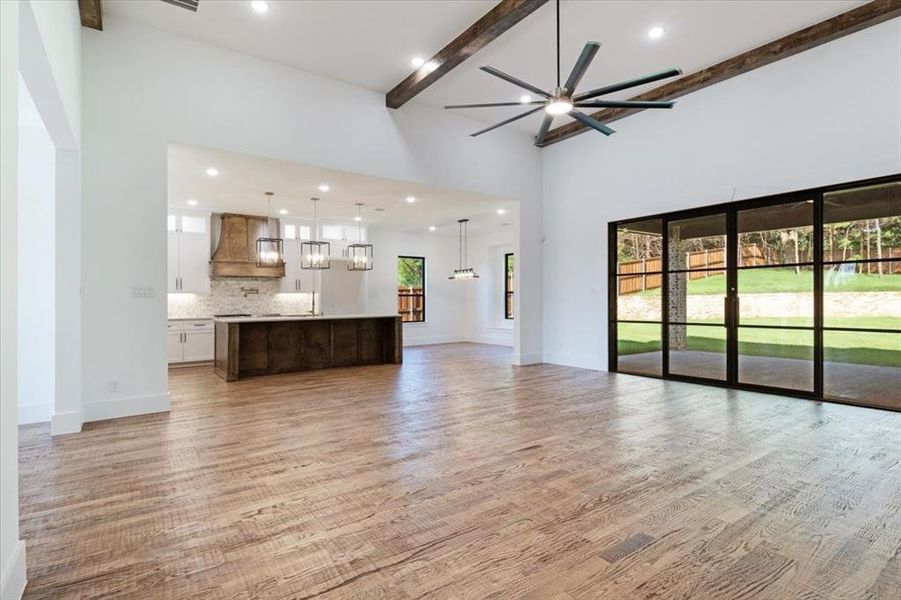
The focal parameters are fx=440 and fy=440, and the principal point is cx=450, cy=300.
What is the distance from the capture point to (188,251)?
8.58 meters

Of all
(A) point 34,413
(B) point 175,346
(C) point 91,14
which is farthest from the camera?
(B) point 175,346

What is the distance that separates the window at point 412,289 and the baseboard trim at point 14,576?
32.7ft

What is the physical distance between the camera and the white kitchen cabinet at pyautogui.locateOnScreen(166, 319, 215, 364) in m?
8.12

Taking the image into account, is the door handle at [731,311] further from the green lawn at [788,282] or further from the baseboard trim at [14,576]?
the baseboard trim at [14,576]

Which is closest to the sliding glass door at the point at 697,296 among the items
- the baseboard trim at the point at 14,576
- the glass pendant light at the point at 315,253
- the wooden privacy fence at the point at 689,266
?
→ the wooden privacy fence at the point at 689,266

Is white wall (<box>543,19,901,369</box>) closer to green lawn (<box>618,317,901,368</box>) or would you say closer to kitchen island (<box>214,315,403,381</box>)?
green lawn (<box>618,317,901,368</box>)

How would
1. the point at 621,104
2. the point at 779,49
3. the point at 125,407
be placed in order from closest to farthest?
the point at 621,104
the point at 125,407
the point at 779,49

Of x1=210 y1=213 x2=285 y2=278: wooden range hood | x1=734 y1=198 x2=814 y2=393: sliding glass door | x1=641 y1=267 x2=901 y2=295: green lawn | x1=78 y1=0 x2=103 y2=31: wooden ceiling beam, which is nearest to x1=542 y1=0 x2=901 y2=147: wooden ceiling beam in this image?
x1=734 y1=198 x2=814 y2=393: sliding glass door

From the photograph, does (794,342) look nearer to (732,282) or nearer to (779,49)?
(732,282)

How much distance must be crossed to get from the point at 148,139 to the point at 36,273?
1.71 metres

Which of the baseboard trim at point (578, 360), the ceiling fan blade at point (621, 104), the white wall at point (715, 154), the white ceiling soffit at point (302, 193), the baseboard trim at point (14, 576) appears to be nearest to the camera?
the baseboard trim at point (14, 576)

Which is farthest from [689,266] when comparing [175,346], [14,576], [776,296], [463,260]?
[175,346]

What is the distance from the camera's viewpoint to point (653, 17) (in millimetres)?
4629

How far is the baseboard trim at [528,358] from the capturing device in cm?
788
